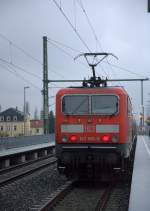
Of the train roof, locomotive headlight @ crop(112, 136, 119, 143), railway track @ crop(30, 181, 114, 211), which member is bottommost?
railway track @ crop(30, 181, 114, 211)

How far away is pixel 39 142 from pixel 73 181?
20492 millimetres

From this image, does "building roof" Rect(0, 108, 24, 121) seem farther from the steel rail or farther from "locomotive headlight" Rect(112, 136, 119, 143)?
"locomotive headlight" Rect(112, 136, 119, 143)

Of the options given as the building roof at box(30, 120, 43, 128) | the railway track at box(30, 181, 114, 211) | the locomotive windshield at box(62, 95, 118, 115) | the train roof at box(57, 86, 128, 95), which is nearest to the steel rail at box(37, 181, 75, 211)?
the railway track at box(30, 181, 114, 211)

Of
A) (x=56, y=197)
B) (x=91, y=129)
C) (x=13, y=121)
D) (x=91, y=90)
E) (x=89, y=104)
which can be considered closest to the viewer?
(x=56, y=197)

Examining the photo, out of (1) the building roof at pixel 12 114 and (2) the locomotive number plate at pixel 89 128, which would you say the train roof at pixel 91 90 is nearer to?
(2) the locomotive number plate at pixel 89 128

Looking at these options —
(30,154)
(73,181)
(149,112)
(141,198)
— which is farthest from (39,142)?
(149,112)

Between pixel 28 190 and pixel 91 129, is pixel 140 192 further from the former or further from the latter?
pixel 28 190

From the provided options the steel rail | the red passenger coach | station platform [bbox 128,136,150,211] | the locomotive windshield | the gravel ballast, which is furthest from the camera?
the locomotive windshield

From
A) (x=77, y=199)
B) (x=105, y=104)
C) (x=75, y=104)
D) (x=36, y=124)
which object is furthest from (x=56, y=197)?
(x=36, y=124)

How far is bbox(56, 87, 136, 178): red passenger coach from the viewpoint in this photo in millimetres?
13953

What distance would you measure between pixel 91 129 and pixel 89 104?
73 centimetres

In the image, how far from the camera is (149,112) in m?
80.3

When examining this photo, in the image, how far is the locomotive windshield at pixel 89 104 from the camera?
1435 cm

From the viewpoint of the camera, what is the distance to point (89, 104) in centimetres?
1449
